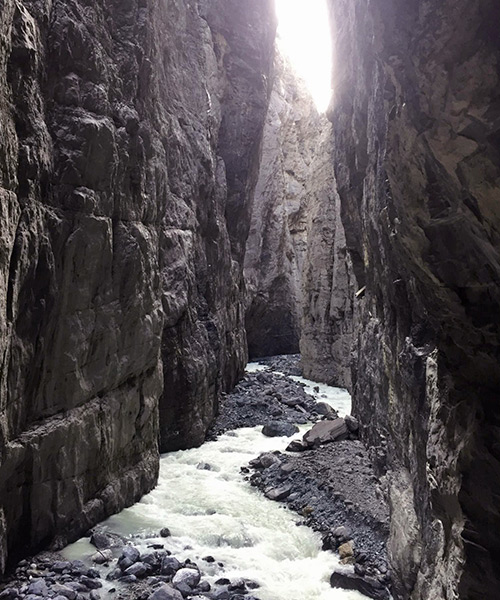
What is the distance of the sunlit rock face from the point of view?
3312 millimetres

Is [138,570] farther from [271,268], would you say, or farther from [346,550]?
[271,268]

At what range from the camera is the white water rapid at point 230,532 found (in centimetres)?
750

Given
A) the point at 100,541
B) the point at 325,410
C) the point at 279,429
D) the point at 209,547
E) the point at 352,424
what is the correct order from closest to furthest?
1. the point at 100,541
2. the point at 209,547
3. the point at 352,424
4. the point at 279,429
5. the point at 325,410

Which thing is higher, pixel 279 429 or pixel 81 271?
pixel 81 271

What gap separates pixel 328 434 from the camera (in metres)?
13.2

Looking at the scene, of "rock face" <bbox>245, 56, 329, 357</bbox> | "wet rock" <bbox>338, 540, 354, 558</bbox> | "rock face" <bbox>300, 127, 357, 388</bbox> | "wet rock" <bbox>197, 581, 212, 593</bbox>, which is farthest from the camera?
"rock face" <bbox>245, 56, 329, 357</bbox>

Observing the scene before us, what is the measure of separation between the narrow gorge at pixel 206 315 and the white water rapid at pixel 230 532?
0.06 meters

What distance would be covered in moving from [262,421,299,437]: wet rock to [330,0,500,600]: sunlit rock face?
25.0 feet

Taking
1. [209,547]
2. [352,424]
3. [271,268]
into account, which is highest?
[271,268]

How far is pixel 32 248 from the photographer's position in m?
6.86

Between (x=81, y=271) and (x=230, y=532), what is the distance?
483 cm

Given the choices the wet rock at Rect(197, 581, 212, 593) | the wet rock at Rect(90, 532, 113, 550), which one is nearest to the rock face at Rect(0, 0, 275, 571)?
the wet rock at Rect(90, 532, 113, 550)

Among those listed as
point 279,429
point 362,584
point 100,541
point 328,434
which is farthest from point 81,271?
point 279,429

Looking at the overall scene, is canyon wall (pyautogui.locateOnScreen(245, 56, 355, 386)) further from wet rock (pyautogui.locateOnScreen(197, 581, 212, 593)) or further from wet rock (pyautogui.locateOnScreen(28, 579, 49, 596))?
wet rock (pyautogui.locateOnScreen(28, 579, 49, 596))
